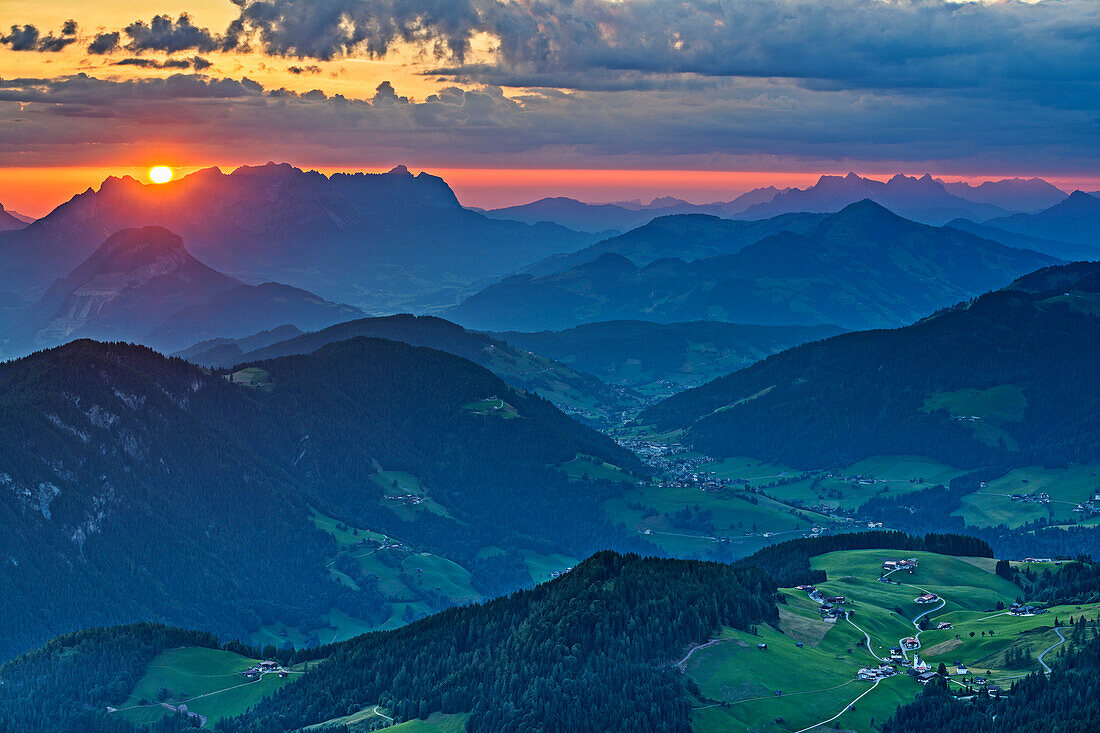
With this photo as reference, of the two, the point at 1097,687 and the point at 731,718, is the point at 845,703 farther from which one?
the point at 1097,687

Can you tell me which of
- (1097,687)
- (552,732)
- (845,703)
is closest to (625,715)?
(552,732)

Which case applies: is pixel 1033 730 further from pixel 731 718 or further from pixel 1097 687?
pixel 731 718

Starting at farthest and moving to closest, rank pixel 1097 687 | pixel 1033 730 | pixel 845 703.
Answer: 1. pixel 845 703
2. pixel 1097 687
3. pixel 1033 730

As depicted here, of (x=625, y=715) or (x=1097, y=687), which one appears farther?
(x=625, y=715)

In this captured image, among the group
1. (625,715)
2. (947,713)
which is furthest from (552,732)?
(947,713)

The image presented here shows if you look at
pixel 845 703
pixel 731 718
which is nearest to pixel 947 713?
pixel 845 703

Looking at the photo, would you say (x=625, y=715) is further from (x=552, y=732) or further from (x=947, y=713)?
(x=947, y=713)

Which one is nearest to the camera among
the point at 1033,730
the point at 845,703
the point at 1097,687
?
the point at 1033,730

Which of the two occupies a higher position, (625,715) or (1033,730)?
(1033,730)
